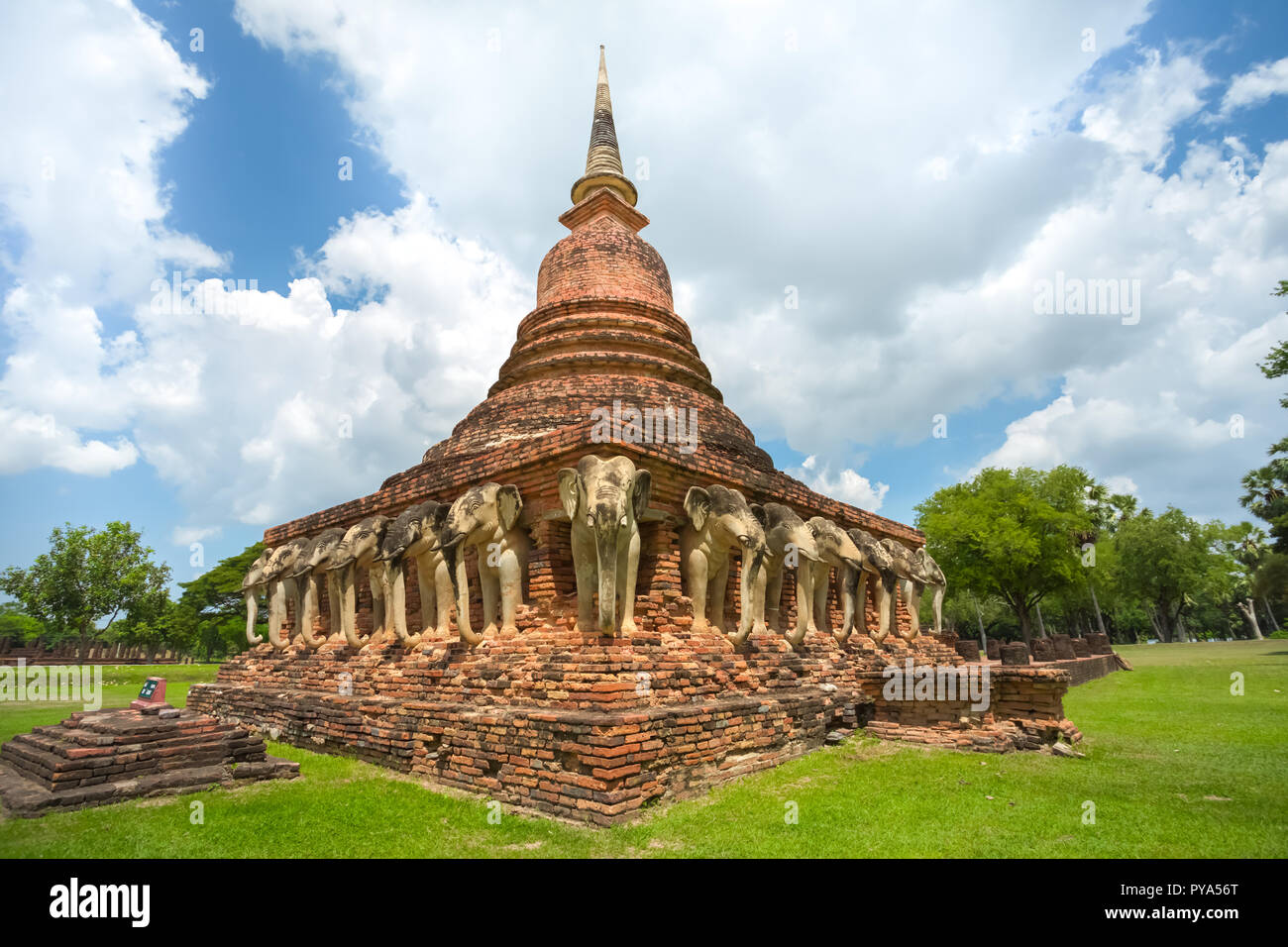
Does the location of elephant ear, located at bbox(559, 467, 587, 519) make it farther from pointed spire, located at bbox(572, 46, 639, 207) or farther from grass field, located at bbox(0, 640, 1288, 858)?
pointed spire, located at bbox(572, 46, 639, 207)

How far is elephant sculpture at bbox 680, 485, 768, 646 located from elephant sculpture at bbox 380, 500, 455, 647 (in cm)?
313

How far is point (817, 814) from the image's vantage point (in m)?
5.49

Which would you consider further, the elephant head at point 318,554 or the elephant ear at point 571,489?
the elephant head at point 318,554

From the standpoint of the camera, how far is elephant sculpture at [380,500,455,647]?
27.8ft

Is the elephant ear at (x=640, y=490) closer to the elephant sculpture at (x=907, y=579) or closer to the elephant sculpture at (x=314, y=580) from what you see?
the elephant sculpture at (x=314, y=580)

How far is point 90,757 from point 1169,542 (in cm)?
4844

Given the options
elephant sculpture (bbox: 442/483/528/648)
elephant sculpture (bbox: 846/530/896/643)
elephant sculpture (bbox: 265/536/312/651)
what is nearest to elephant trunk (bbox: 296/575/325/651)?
elephant sculpture (bbox: 265/536/312/651)

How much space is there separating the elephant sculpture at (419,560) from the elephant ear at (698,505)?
312 centimetres

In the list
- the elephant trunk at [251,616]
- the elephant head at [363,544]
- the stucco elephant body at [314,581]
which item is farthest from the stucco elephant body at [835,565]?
the elephant trunk at [251,616]

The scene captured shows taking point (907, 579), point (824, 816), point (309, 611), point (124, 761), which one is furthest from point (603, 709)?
point (907, 579)

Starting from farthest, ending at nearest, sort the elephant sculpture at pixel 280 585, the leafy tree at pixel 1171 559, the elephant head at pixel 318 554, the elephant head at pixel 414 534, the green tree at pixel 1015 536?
the leafy tree at pixel 1171 559 → the green tree at pixel 1015 536 → the elephant sculpture at pixel 280 585 → the elephant head at pixel 318 554 → the elephant head at pixel 414 534

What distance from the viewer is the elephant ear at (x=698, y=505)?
7914 mm

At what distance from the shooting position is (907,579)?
40.0 feet
